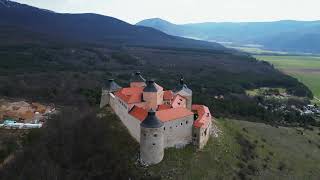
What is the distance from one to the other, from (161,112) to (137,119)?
359 centimetres

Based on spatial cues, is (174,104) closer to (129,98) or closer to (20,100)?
(129,98)

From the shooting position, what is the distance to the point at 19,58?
166 meters

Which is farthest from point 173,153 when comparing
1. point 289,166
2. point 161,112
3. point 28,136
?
point 28,136

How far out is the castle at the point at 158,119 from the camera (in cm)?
4891

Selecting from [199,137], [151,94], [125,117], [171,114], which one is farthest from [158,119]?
[125,117]

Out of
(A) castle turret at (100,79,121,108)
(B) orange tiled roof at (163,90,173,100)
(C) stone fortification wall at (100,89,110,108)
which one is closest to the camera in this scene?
(B) orange tiled roof at (163,90,173,100)

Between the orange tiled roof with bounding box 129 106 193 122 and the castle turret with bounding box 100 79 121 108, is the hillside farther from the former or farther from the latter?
the orange tiled roof with bounding box 129 106 193 122

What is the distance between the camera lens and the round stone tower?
48.3 meters

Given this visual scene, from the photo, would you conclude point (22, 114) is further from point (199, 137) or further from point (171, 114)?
point (199, 137)

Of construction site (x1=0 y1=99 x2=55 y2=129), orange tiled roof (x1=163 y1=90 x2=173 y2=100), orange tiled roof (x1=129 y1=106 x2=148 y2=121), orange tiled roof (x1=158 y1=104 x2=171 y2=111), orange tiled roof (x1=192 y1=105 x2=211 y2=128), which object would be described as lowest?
construction site (x1=0 y1=99 x2=55 y2=129)

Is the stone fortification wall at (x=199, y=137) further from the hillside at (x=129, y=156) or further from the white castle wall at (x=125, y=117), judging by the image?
the white castle wall at (x=125, y=117)

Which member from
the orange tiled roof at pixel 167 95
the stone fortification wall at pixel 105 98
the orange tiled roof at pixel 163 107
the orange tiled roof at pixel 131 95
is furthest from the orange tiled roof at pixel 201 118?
the stone fortification wall at pixel 105 98

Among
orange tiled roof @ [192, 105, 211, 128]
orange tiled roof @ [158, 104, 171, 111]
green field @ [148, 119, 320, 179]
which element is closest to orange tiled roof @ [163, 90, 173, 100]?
orange tiled roof @ [158, 104, 171, 111]

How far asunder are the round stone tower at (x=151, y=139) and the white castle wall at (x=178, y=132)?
248cm
